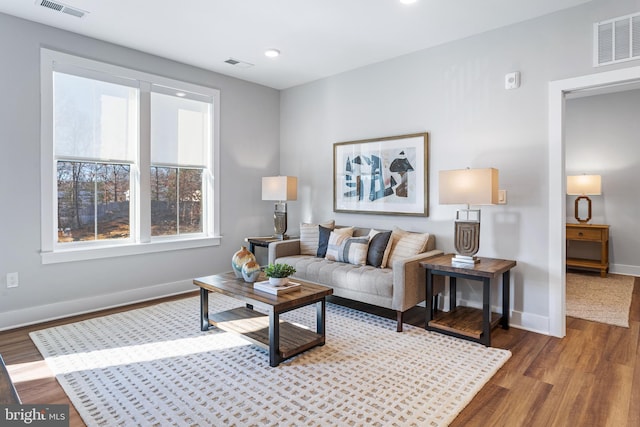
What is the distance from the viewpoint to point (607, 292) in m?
4.61

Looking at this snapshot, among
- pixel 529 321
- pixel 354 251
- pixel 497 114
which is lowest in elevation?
pixel 529 321

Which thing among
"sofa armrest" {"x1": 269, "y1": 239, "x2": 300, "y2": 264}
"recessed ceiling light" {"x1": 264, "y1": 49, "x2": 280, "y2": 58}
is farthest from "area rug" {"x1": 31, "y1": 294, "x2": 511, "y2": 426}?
"recessed ceiling light" {"x1": 264, "y1": 49, "x2": 280, "y2": 58}

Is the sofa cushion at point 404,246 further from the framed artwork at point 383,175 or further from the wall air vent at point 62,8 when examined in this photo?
the wall air vent at point 62,8

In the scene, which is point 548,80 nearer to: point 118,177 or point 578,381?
point 578,381

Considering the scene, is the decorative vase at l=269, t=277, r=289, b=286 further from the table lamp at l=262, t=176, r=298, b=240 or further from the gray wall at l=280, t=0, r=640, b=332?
the table lamp at l=262, t=176, r=298, b=240

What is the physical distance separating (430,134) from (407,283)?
1717mm

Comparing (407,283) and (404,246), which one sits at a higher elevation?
(404,246)

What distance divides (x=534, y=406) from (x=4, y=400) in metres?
2.53

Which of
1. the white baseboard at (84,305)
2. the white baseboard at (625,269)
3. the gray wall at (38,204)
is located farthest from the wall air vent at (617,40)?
the white baseboard at (84,305)

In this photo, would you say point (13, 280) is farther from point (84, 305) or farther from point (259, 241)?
point (259, 241)

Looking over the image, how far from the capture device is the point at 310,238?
4477 mm

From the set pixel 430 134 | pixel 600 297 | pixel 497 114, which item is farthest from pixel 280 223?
pixel 600 297

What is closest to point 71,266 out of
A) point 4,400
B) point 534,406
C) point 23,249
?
point 23,249

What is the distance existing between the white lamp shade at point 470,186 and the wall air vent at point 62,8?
11.7 ft
